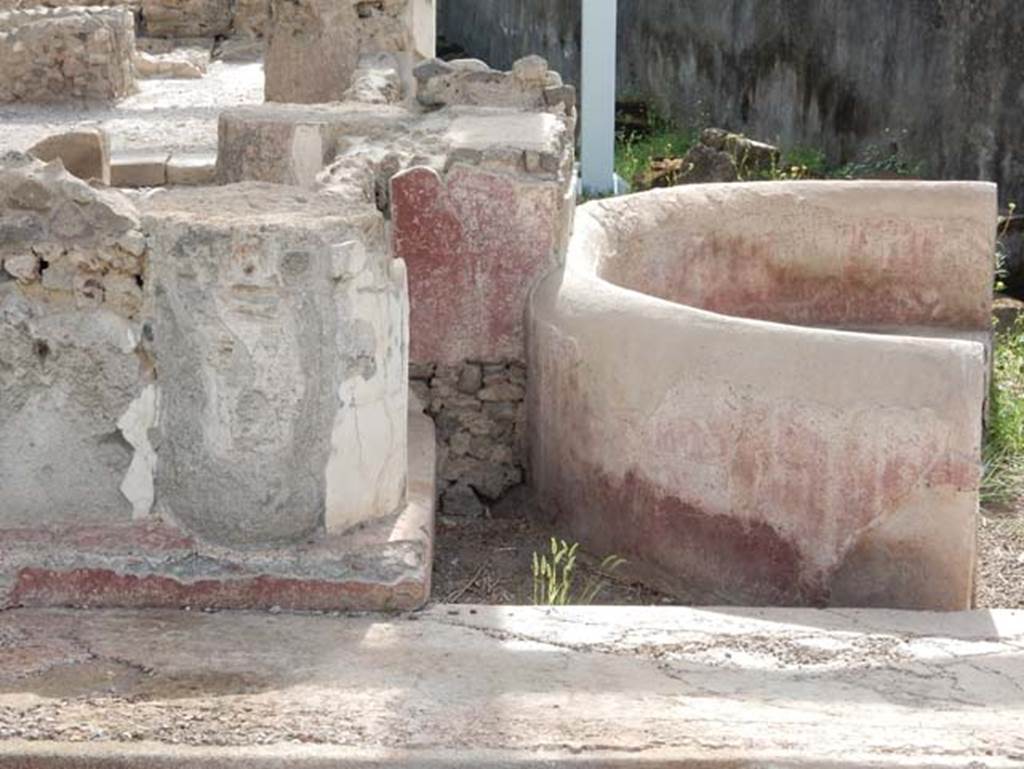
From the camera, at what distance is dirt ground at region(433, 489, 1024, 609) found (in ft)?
16.8

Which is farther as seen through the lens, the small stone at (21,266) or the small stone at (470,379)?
the small stone at (470,379)

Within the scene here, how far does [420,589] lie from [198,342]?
28.8 inches

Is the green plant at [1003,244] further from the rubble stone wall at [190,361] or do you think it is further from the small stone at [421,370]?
the rubble stone wall at [190,361]

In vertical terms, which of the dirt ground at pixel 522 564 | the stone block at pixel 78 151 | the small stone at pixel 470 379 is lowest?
the dirt ground at pixel 522 564

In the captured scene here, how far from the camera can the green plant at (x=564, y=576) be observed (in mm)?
5023

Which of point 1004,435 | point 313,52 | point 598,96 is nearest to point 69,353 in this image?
point 1004,435

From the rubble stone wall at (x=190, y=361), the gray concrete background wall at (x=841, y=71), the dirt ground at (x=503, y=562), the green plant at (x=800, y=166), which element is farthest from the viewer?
the green plant at (x=800, y=166)

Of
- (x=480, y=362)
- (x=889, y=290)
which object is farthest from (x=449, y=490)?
(x=889, y=290)

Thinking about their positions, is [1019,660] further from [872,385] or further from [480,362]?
[480,362]

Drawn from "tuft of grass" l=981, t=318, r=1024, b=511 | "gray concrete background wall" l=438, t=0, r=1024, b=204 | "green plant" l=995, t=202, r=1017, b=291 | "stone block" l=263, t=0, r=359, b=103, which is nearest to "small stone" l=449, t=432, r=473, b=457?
"tuft of grass" l=981, t=318, r=1024, b=511

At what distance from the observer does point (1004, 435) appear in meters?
6.85

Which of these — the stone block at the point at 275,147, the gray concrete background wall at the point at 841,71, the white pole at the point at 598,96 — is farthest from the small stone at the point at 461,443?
the white pole at the point at 598,96

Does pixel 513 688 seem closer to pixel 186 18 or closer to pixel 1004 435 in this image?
pixel 1004 435

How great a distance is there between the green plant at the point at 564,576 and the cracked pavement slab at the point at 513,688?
0.73m
